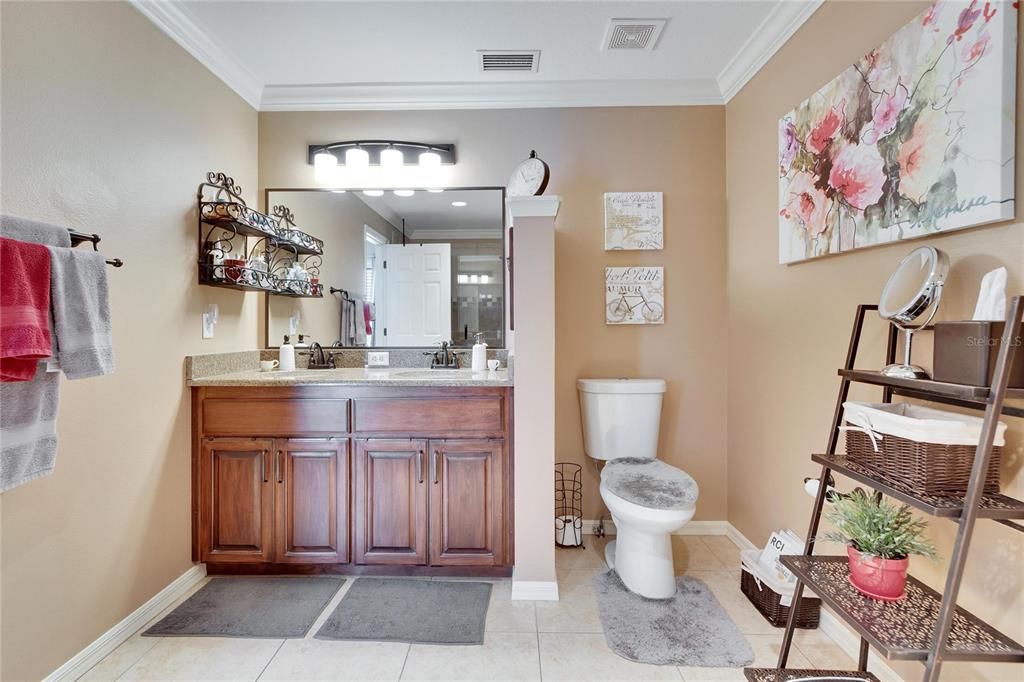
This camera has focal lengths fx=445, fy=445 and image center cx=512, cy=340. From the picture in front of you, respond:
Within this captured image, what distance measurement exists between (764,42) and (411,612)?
9.99 feet

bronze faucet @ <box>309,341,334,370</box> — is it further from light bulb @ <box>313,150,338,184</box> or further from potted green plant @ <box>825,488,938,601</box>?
potted green plant @ <box>825,488,938,601</box>

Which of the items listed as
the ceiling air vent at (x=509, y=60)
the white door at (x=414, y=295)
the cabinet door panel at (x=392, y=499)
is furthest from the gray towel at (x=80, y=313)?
the ceiling air vent at (x=509, y=60)

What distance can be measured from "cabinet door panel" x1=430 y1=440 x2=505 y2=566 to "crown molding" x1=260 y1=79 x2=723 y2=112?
1.95 m

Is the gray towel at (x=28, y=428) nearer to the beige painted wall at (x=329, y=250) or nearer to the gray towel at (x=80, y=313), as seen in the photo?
the gray towel at (x=80, y=313)

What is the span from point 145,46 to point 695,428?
3213mm

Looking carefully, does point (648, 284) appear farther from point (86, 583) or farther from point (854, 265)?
point (86, 583)

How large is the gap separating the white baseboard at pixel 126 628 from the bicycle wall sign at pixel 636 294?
2.46m

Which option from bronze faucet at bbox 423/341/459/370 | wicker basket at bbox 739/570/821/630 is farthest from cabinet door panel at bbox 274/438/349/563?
wicker basket at bbox 739/570/821/630

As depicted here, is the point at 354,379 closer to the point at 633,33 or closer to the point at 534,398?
the point at 534,398

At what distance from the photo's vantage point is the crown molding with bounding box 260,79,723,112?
2.54 m

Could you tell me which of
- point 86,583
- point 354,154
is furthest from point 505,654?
point 354,154

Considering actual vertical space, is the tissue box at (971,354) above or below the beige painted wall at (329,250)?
below

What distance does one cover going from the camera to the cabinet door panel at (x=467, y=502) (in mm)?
2076

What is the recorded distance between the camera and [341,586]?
2.09 m
